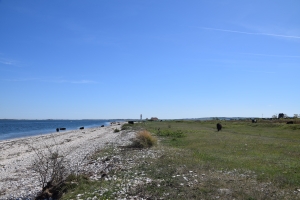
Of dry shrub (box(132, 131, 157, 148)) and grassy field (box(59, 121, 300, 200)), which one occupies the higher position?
dry shrub (box(132, 131, 157, 148))

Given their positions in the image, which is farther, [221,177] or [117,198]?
[221,177]

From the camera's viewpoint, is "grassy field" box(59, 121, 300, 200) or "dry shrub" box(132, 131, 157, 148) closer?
"grassy field" box(59, 121, 300, 200)

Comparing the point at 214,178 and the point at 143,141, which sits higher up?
the point at 143,141

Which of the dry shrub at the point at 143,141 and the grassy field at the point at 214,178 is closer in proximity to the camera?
the grassy field at the point at 214,178

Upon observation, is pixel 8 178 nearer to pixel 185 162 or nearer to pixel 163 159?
pixel 163 159

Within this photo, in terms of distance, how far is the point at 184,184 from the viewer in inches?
441

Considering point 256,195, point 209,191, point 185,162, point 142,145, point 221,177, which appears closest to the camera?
point 256,195

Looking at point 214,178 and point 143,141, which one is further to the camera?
point 143,141

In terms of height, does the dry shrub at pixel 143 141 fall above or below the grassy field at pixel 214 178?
above

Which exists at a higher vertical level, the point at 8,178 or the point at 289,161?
the point at 289,161

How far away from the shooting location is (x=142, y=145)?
23531 millimetres

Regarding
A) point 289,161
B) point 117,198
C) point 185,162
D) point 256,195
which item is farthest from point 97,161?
point 289,161

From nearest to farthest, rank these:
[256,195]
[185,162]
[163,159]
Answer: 1. [256,195]
2. [185,162]
3. [163,159]

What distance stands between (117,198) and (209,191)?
364 centimetres
